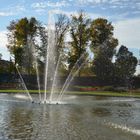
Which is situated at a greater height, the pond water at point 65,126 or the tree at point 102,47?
the tree at point 102,47

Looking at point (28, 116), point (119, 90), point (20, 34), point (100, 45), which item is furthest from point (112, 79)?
point (28, 116)

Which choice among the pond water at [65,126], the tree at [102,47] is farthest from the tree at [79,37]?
the pond water at [65,126]

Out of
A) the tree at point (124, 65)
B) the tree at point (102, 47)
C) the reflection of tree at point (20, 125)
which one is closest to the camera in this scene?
the reflection of tree at point (20, 125)

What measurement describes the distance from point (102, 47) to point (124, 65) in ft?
25.4

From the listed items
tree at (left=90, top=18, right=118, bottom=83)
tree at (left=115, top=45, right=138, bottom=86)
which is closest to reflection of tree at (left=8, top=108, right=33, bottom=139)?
tree at (left=90, top=18, right=118, bottom=83)

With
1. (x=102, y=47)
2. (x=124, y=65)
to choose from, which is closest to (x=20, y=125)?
(x=102, y=47)

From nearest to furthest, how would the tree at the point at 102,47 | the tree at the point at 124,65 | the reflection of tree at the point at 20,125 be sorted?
the reflection of tree at the point at 20,125
the tree at the point at 102,47
the tree at the point at 124,65

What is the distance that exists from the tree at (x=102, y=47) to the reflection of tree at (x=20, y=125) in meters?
49.4

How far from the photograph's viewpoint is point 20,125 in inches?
771

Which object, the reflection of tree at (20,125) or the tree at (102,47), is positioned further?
the tree at (102,47)

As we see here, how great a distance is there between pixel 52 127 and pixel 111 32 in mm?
65212

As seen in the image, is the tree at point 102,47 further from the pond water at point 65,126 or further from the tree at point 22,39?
the pond water at point 65,126

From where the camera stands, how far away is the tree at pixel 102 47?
74.0 metres

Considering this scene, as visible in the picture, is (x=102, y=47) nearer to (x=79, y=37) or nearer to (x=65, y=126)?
(x=79, y=37)
